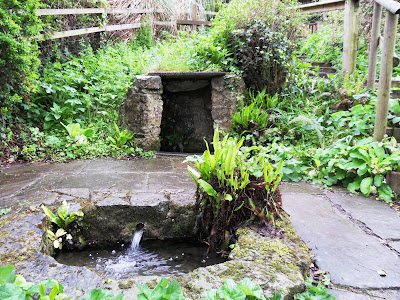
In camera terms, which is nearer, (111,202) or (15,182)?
(111,202)

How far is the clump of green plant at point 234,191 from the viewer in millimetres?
1916

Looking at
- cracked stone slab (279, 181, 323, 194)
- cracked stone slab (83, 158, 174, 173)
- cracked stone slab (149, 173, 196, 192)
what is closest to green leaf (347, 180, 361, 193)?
cracked stone slab (279, 181, 323, 194)

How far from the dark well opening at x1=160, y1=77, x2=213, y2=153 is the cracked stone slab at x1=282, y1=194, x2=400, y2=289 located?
116 inches

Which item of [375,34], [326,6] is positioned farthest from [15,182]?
[326,6]

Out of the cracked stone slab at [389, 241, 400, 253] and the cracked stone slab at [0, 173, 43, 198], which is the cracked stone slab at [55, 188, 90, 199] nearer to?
the cracked stone slab at [0, 173, 43, 198]

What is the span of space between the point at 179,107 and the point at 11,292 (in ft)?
14.7

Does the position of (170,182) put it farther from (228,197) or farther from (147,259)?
(228,197)

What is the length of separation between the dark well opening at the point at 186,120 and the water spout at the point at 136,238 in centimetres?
295

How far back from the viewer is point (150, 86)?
4.33 metres

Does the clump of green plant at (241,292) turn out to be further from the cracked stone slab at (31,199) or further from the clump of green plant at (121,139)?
the clump of green plant at (121,139)

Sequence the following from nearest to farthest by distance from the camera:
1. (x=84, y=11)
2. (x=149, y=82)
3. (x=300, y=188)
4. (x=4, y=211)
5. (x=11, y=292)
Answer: (x=11, y=292) < (x=4, y=211) < (x=300, y=188) < (x=149, y=82) < (x=84, y=11)

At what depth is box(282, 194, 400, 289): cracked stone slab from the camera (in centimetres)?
157

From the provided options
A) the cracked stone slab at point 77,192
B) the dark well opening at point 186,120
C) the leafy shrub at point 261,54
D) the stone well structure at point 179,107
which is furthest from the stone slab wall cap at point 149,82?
the cracked stone slab at point 77,192

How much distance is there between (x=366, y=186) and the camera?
9.06 ft
